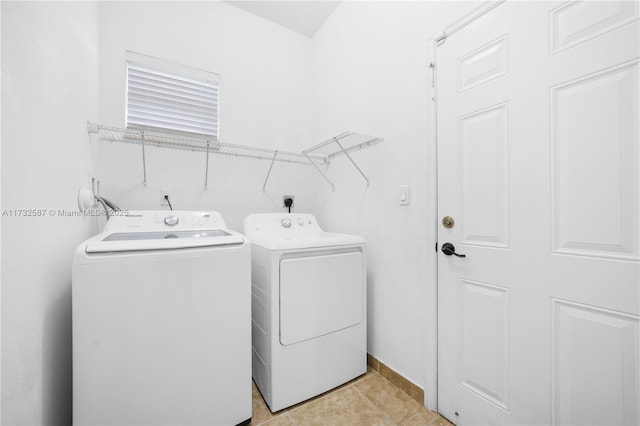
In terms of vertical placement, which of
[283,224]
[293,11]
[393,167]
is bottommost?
[283,224]

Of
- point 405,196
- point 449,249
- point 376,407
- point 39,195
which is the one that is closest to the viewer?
point 39,195

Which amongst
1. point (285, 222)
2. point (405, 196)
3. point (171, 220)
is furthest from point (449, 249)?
point (171, 220)

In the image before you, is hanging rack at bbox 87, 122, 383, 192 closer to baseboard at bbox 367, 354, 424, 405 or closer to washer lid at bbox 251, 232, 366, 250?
washer lid at bbox 251, 232, 366, 250

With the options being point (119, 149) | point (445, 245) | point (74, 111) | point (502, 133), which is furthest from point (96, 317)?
point (502, 133)

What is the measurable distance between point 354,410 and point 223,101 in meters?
2.36

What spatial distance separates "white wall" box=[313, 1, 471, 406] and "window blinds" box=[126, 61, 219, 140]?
1061 millimetres

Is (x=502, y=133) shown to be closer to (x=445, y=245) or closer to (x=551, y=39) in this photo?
(x=551, y=39)

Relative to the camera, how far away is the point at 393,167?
166 centimetres

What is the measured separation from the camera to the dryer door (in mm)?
1425

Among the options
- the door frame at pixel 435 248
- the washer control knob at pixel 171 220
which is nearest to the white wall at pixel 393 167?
the door frame at pixel 435 248

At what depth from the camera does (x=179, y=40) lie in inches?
78.0

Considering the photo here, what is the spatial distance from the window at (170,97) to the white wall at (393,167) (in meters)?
1.06

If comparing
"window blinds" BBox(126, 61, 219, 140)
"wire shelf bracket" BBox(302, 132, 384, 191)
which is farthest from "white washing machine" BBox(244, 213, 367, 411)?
"window blinds" BBox(126, 61, 219, 140)

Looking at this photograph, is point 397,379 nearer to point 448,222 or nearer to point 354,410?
point 354,410
